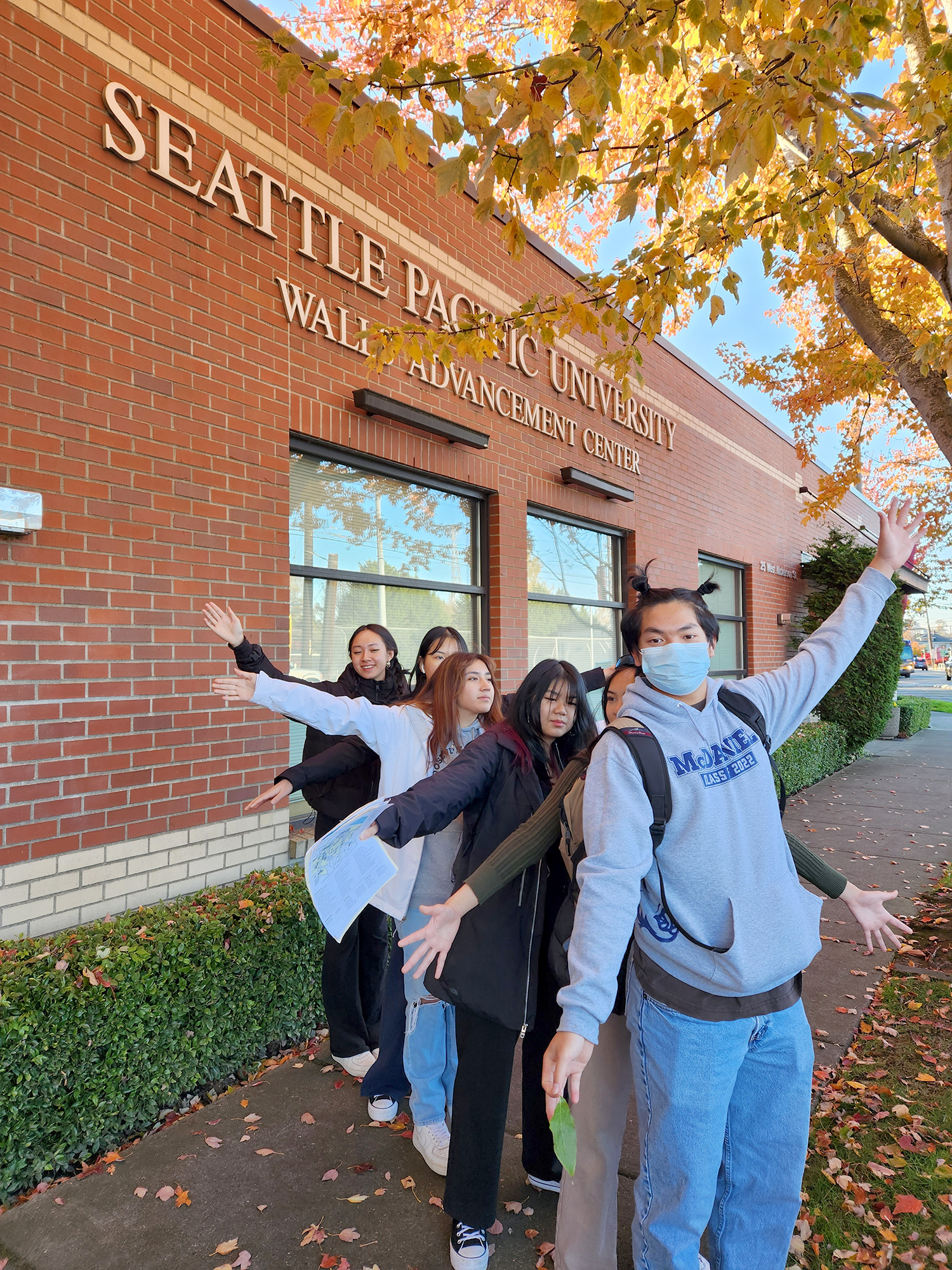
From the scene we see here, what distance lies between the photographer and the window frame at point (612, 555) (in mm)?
7125

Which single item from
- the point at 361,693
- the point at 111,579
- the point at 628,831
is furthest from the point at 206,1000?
the point at 628,831

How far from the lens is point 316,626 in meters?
4.96

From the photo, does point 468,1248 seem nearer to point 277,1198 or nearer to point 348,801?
point 277,1198

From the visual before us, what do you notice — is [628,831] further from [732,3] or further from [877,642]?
[877,642]

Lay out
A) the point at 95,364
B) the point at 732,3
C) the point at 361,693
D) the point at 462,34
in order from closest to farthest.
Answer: the point at 732,3 → the point at 95,364 → the point at 361,693 → the point at 462,34

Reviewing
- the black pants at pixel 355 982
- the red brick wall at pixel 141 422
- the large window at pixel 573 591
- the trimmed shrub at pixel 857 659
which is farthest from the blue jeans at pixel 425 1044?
the trimmed shrub at pixel 857 659

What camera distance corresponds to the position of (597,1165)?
211 cm

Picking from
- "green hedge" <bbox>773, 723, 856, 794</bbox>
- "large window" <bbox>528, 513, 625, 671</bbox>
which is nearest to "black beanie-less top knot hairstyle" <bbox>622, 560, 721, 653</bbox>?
"large window" <bbox>528, 513, 625, 671</bbox>

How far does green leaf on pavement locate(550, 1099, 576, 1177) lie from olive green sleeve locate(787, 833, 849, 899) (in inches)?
40.1

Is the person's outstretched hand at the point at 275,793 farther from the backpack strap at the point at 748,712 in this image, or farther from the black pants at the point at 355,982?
the backpack strap at the point at 748,712

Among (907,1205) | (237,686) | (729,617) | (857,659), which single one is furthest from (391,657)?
(857,659)

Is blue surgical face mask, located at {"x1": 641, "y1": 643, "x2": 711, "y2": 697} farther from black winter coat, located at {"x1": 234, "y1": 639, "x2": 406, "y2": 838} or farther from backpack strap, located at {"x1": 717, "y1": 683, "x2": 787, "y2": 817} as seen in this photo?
black winter coat, located at {"x1": 234, "y1": 639, "x2": 406, "y2": 838}

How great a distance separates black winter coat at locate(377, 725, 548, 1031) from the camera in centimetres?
227

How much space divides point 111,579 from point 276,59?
95.1 inches
